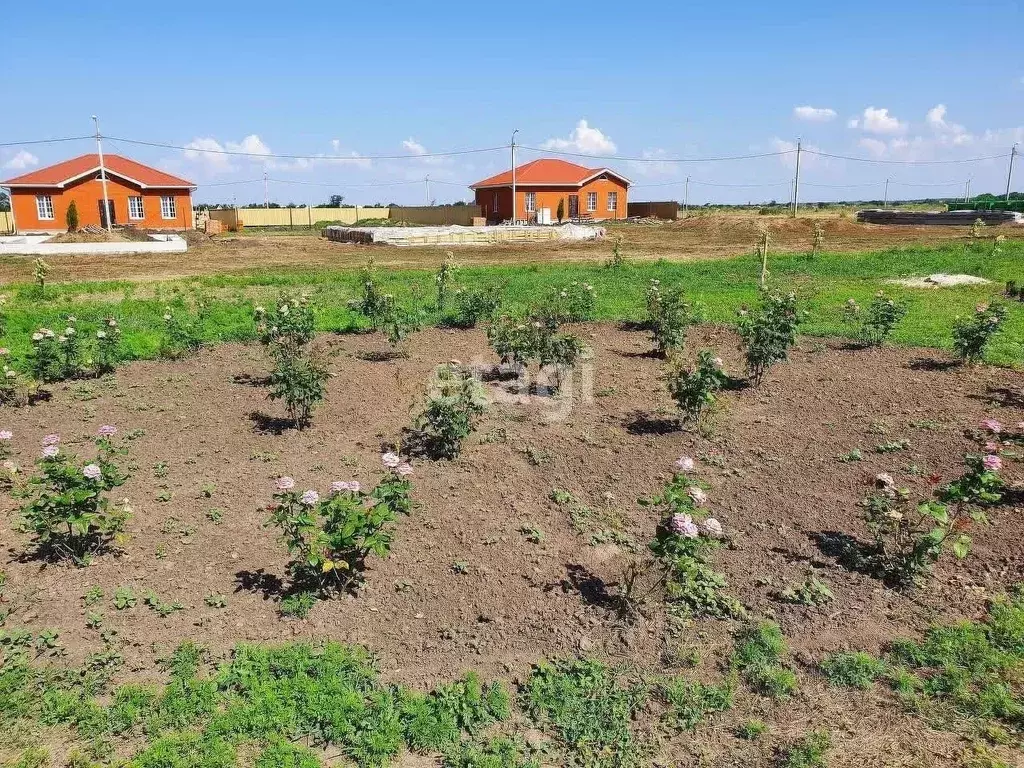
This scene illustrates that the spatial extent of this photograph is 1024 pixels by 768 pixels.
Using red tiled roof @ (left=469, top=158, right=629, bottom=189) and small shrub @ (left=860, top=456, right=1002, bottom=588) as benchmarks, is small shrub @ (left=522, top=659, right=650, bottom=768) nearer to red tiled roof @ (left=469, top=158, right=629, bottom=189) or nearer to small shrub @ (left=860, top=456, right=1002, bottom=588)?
small shrub @ (left=860, top=456, right=1002, bottom=588)

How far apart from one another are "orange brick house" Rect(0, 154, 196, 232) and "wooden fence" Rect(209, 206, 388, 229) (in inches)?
406

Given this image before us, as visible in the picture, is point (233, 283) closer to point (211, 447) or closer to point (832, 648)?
point (211, 447)

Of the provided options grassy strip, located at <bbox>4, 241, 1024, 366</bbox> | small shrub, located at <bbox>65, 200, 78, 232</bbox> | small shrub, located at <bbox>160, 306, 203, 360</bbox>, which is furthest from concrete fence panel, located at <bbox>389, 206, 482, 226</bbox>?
small shrub, located at <bbox>160, 306, 203, 360</bbox>

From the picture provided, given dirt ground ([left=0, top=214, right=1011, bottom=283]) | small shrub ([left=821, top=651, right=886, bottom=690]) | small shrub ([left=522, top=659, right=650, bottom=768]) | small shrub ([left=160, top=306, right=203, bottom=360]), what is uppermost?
dirt ground ([left=0, top=214, right=1011, bottom=283])

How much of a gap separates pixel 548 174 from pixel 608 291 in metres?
31.6

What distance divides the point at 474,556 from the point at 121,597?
2.01m

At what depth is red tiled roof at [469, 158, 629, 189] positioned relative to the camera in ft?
140

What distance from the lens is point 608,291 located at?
14.2 m

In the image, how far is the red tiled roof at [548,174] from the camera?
42.7 m

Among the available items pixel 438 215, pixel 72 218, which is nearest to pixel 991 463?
pixel 72 218

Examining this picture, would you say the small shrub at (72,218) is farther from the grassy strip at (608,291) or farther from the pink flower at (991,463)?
the pink flower at (991,463)

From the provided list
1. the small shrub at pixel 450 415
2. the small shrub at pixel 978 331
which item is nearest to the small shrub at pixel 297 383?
the small shrub at pixel 450 415

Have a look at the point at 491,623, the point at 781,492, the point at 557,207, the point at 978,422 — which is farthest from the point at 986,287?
the point at 557,207

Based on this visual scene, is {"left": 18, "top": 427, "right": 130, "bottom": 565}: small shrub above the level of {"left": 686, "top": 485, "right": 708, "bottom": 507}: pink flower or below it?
below
